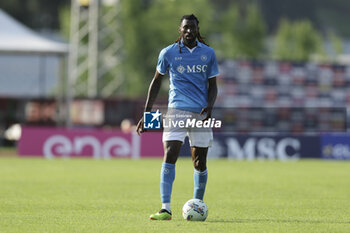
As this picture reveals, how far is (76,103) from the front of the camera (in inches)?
1383

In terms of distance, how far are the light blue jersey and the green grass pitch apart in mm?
1454

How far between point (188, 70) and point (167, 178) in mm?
1330

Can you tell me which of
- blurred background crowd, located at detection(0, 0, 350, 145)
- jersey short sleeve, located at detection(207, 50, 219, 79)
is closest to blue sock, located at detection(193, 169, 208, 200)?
jersey short sleeve, located at detection(207, 50, 219, 79)

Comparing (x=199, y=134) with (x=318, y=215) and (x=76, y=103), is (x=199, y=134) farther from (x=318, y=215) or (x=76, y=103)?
(x=76, y=103)

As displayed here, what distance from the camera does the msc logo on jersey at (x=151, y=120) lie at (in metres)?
10.2

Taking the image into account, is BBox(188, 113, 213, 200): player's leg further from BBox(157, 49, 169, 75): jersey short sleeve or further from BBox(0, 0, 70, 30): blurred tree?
BBox(0, 0, 70, 30): blurred tree

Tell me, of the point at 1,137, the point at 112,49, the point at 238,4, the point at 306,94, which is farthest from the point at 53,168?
the point at 238,4

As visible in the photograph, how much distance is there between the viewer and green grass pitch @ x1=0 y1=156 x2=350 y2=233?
980 centimetres

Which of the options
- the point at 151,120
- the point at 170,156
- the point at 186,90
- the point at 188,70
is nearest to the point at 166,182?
the point at 170,156

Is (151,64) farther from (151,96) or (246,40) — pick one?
(151,96)

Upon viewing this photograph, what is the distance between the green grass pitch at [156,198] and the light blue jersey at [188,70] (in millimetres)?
1454

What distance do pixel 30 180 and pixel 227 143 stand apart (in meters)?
11.3

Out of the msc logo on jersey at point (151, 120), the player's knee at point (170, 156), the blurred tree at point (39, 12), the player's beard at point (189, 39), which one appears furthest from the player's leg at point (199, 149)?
the blurred tree at point (39, 12)

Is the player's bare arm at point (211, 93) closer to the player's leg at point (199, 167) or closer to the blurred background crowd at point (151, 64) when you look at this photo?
the player's leg at point (199, 167)
